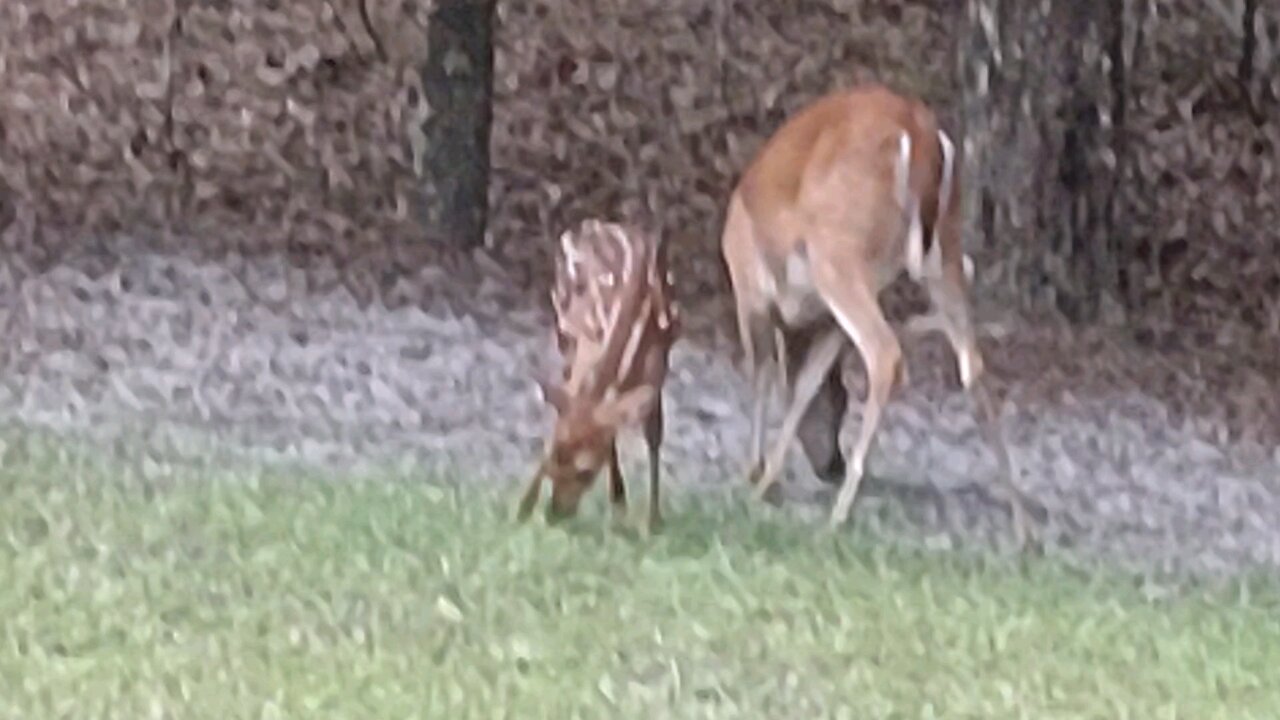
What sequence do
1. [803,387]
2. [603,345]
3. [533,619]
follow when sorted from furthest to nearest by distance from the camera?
1. [803,387]
2. [603,345]
3. [533,619]

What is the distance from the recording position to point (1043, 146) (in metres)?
4.60

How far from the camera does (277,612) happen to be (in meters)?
2.67

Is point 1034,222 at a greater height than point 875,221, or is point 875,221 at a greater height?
point 875,221

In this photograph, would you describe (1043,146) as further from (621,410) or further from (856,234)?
(621,410)

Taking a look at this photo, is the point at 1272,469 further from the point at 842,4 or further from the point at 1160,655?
the point at 842,4

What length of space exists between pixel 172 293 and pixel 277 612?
199 cm

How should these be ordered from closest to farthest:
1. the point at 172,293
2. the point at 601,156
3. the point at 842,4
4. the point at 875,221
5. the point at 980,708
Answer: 1. the point at 980,708
2. the point at 875,221
3. the point at 172,293
4. the point at 601,156
5. the point at 842,4

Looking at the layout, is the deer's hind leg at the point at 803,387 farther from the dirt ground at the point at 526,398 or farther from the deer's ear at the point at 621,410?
the deer's ear at the point at 621,410

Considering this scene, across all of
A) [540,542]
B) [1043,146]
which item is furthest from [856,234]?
[1043,146]

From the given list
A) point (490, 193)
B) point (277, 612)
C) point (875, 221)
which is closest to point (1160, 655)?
point (875, 221)

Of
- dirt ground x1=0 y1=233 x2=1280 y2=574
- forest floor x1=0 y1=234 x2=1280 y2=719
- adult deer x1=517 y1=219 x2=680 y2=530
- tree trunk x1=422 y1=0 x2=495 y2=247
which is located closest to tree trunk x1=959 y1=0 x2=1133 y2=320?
dirt ground x1=0 y1=233 x2=1280 y2=574

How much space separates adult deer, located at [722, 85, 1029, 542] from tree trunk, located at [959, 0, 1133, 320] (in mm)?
1403

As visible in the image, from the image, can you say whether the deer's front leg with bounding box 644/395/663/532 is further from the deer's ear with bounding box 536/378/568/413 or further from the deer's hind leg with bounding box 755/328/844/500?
the deer's hind leg with bounding box 755/328/844/500

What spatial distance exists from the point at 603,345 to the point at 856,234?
394 millimetres
